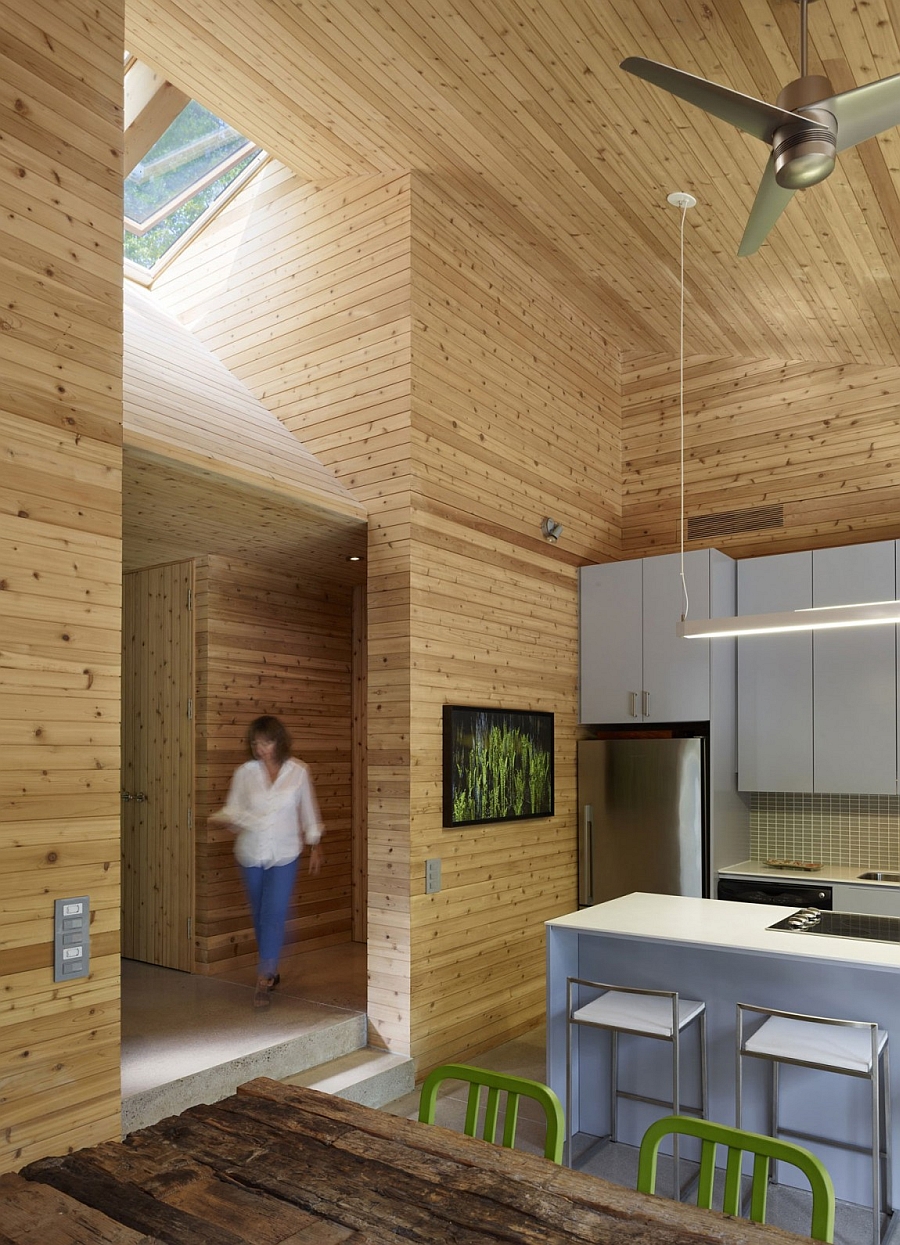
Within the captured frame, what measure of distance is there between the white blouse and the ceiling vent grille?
3162 millimetres

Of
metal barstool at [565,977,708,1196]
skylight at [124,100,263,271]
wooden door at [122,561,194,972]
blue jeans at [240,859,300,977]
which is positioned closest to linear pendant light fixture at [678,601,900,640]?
metal barstool at [565,977,708,1196]

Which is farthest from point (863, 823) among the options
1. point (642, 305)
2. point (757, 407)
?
point (642, 305)

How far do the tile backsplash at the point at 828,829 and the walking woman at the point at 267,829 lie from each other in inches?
113

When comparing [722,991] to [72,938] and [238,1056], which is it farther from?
[72,938]

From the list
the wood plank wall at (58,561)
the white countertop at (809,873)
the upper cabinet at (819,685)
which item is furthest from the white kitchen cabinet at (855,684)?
the wood plank wall at (58,561)

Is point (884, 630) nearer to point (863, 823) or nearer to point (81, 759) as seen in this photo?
point (863, 823)

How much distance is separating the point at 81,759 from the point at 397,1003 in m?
2.19

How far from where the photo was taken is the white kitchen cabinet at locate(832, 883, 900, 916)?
16.4ft

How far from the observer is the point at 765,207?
304 centimetres

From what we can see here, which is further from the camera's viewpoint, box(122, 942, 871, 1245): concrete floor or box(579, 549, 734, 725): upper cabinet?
box(579, 549, 734, 725): upper cabinet

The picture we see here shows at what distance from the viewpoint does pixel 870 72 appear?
3211mm

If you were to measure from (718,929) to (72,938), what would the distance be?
7.69ft

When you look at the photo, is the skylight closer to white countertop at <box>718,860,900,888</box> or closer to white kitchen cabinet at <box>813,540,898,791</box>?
white kitchen cabinet at <box>813,540,898,791</box>

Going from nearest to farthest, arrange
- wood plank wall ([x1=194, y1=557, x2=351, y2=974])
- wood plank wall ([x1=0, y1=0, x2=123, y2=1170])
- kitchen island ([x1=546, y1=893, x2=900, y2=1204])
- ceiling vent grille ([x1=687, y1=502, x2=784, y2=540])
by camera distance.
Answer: wood plank wall ([x1=0, y1=0, x2=123, y2=1170])
kitchen island ([x1=546, y1=893, x2=900, y2=1204])
wood plank wall ([x1=194, y1=557, x2=351, y2=974])
ceiling vent grille ([x1=687, y1=502, x2=784, y2=540])
